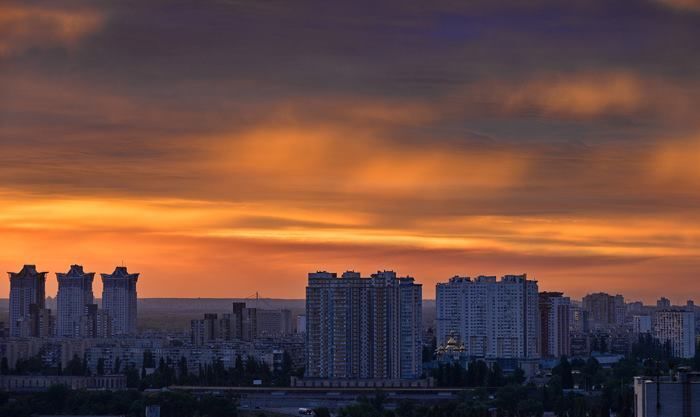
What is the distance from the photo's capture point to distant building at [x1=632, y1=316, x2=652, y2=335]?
73.3 m

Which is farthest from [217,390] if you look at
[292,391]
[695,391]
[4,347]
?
[695,391]

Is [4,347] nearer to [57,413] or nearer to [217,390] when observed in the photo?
[217,390]

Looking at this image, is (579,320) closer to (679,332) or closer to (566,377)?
(679,332)

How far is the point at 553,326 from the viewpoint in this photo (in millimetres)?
59531

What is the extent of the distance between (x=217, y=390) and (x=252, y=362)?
562 cm

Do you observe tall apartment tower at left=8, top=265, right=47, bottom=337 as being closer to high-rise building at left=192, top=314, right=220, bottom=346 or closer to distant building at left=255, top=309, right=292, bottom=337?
high-rise building at left=192, top=314, right=220, bottom=346

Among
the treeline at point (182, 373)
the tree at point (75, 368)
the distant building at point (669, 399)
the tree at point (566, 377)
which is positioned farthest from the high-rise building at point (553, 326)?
the distant building at point (669, 399)

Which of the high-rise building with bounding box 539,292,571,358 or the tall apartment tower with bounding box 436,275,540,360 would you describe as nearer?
the tall apartment tower with bounding box 436,275,540,360

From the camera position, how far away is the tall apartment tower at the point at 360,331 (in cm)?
4538

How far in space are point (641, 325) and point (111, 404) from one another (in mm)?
44820

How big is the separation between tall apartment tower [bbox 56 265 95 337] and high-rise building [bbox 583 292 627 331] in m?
25.3

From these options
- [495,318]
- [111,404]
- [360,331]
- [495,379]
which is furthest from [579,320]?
[111,404]

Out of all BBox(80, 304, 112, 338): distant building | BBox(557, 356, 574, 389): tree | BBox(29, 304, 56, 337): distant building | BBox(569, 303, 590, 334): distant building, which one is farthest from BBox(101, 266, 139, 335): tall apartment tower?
BBox(557, 356, 574, 389): tree

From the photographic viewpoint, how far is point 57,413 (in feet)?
111
